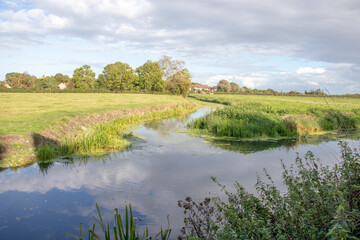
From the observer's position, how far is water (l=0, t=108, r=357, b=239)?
215 inches

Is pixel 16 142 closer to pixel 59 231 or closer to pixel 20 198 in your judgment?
pixel 20 198

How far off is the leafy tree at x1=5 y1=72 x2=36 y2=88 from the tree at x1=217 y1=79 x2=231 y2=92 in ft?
224

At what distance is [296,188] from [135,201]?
162 inches

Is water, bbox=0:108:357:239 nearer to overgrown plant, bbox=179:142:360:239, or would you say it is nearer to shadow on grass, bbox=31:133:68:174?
shadow on grass, bbox=31:133:68:174

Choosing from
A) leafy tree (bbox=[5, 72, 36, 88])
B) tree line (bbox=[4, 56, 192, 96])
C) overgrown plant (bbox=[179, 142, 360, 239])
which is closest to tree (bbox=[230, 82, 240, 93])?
tree line (bbox=[4, 56, 192, 96])

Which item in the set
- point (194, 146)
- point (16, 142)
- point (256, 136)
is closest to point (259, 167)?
point (194, 146)

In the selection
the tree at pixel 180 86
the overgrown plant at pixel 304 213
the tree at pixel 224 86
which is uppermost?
the tree at pixel 224 86

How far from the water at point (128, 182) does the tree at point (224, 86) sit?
96.7 meters

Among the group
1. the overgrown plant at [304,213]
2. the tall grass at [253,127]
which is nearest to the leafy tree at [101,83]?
the tall grass at [253,127]

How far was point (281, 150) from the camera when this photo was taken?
11727mm

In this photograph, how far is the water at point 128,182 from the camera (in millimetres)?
5459

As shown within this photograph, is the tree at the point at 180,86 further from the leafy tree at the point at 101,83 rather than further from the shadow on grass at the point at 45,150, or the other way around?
the shadow on grass at the point at 45,150

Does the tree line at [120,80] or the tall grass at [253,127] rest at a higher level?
the tree line at [120,80]

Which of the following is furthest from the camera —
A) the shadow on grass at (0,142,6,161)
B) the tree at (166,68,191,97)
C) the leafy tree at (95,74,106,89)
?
the leafy tree at (95,74,106,89)
